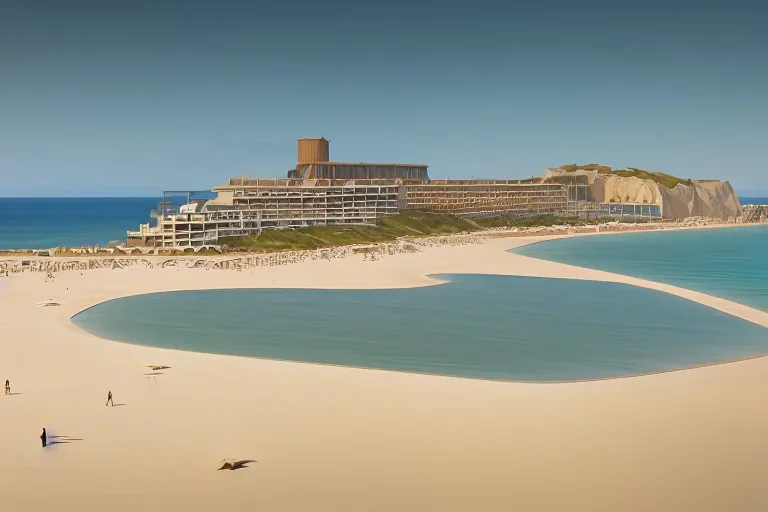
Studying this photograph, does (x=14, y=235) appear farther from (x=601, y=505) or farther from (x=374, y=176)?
(x=601, y=505)

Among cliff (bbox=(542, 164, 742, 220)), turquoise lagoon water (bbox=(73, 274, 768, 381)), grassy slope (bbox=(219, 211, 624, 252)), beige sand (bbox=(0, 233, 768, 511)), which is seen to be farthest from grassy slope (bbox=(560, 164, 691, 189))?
beige sand (bbox=(0, 233, 768, 511))

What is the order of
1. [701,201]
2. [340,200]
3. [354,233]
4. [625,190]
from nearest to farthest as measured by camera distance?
[354,233] → [340,200] → [625,190] → [701,201]

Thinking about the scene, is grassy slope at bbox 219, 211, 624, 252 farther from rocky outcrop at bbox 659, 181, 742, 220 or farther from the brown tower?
rocky outcrop at bbox 659, 181, 742, 220

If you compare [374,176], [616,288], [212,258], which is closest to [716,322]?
[616,288]

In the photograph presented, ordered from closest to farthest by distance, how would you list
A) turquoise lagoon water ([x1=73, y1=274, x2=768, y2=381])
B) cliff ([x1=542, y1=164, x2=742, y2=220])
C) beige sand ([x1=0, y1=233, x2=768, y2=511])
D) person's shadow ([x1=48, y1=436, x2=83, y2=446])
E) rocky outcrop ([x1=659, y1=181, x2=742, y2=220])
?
1. beige sand ([x1=0, y1=233, x2=768, y2=511])
2. person's shadow ([x1=48, y1=436, x2=83, y2=446])
3. turquoise lagoon water ([x1=73, y1=274, x2=768, y2=381])
4. cliff ([x1=542, y1=164, x2=742, y2=220])
5. rocky outcrop ([x1=659, y1=181, x2=742, y2=220])

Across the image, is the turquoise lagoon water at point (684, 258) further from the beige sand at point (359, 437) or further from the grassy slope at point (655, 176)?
the grassy slope at point (655, 176)

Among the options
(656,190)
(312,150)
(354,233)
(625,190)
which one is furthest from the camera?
(625,190)

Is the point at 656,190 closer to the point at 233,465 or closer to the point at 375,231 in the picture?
the point at 375,231

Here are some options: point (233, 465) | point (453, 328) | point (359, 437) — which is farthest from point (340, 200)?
point (233, 465)
